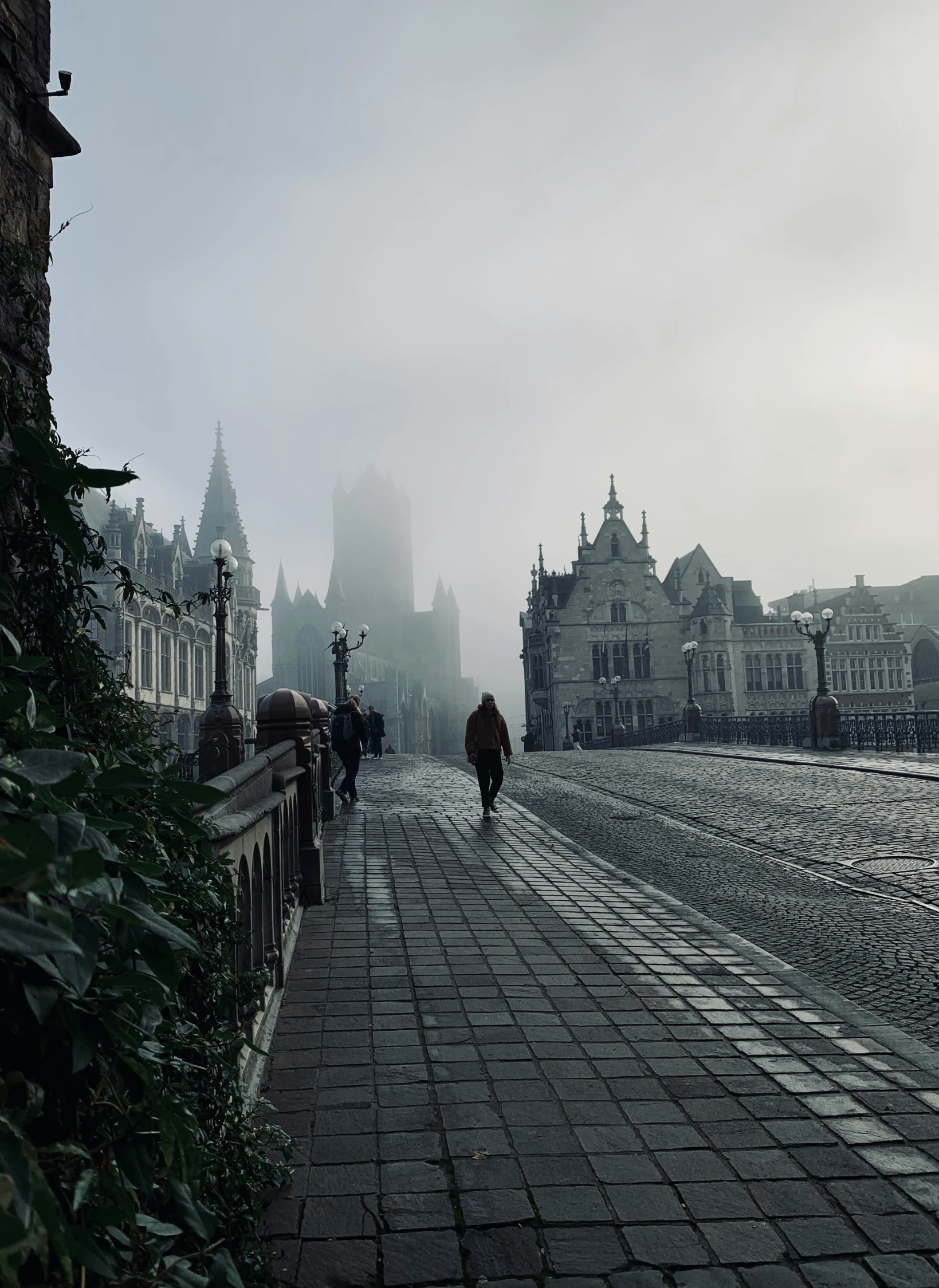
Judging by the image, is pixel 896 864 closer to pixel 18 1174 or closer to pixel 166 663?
pixel 18 1174

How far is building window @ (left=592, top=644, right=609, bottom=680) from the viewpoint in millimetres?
57156

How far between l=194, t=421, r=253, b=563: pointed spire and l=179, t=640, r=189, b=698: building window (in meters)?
20.8

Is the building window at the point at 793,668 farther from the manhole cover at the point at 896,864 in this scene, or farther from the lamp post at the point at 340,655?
the manhole cover at the point at 896,864

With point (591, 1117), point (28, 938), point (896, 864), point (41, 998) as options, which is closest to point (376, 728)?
point (896, 864)

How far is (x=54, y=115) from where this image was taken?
317 centimetres

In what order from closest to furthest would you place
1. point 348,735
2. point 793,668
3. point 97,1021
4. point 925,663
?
point 97,1021 < point 348,735 < point 793,668 < point 925,663

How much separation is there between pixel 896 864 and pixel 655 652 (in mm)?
49374

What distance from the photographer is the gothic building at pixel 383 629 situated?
374 ft

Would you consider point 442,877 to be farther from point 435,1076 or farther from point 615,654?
point 615,654

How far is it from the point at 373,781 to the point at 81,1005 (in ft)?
59.0

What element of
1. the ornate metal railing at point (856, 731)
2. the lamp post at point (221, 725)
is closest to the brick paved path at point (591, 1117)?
the lamp post at point (221, 725)

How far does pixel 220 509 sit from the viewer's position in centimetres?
7319

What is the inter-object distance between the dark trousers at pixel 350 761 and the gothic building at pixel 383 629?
88353mm

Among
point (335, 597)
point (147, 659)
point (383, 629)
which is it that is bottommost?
point (147, 659)
